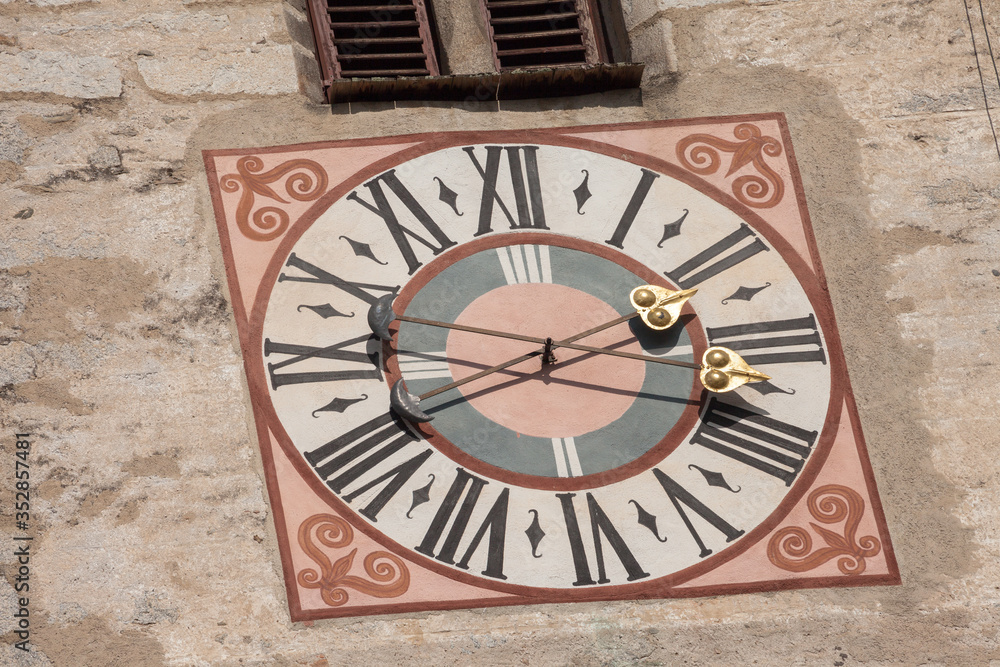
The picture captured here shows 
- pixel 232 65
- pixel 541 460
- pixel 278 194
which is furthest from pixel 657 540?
pixel 232 65

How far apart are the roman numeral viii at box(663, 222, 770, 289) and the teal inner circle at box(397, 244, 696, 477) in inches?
6.2

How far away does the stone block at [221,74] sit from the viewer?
25.3ft

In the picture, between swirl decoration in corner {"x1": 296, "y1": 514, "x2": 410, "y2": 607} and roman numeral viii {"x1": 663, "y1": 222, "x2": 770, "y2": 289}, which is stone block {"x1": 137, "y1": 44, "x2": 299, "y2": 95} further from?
swirl decoration in corner {"x1": 296, "y1": 514, "x2": 410, "y2": 607}

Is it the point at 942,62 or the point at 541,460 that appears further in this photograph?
the point at 942,62

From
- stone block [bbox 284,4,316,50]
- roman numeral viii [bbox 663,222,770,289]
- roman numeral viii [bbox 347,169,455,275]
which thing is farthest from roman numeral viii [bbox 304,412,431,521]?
stone block [bbox 284,4,316,50]

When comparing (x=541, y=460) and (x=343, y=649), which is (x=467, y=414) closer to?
(x=541, y=460)

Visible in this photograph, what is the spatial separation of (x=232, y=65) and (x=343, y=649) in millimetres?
2453

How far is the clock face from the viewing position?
6992mm

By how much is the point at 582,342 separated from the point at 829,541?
1175 millimetres

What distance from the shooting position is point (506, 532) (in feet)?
22.9

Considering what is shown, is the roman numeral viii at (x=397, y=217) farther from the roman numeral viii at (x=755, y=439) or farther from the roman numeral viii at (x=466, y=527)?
the roman numeral viii at (x=755, y=439)

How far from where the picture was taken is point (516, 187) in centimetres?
768

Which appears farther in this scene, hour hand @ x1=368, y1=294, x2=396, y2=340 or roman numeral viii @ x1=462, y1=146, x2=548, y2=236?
roman numeral viii @ x1=462, y1=146, x2=548, y2=236

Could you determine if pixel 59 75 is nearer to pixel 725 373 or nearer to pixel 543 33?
pixel 543 33
